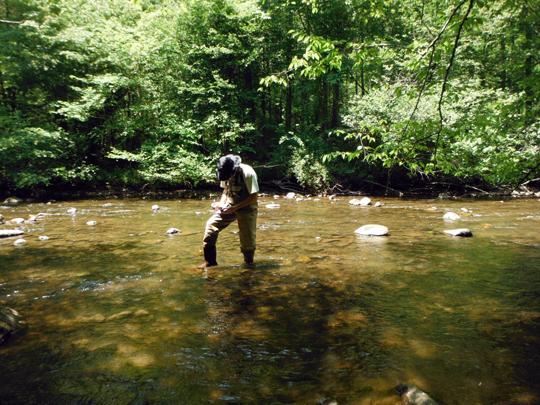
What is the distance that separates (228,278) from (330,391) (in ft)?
9.34

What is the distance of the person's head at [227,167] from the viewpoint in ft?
18.7

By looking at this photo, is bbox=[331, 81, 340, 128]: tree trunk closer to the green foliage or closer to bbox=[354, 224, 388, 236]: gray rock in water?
the green foliage

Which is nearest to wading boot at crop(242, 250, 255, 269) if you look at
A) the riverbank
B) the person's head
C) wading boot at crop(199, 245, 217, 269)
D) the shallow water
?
the shallow water

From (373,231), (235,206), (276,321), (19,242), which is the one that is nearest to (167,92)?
(19,242)

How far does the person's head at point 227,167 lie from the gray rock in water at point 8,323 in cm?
305

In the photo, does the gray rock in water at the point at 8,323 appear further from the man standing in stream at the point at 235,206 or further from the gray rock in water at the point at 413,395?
the gray rock in water at the point at 413,395

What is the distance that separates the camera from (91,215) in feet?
39.7

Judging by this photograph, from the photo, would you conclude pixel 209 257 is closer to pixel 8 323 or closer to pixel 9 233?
pixel 8 323

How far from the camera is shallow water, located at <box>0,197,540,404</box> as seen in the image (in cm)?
262

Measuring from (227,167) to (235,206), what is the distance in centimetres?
61

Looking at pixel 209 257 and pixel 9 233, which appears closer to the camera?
pixel 209 257

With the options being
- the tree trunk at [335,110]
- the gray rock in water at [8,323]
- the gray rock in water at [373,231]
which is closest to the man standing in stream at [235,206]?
the gray rock in water at [8,323]

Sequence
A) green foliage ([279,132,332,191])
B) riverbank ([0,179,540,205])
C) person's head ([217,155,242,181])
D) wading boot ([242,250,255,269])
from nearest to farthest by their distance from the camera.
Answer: person's head ([217,155,242,181])
wading boot ([242,250,255,269])
riverbank ([0,179,540,205])
green foliage ([279,132,332,191])

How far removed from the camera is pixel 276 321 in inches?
149
